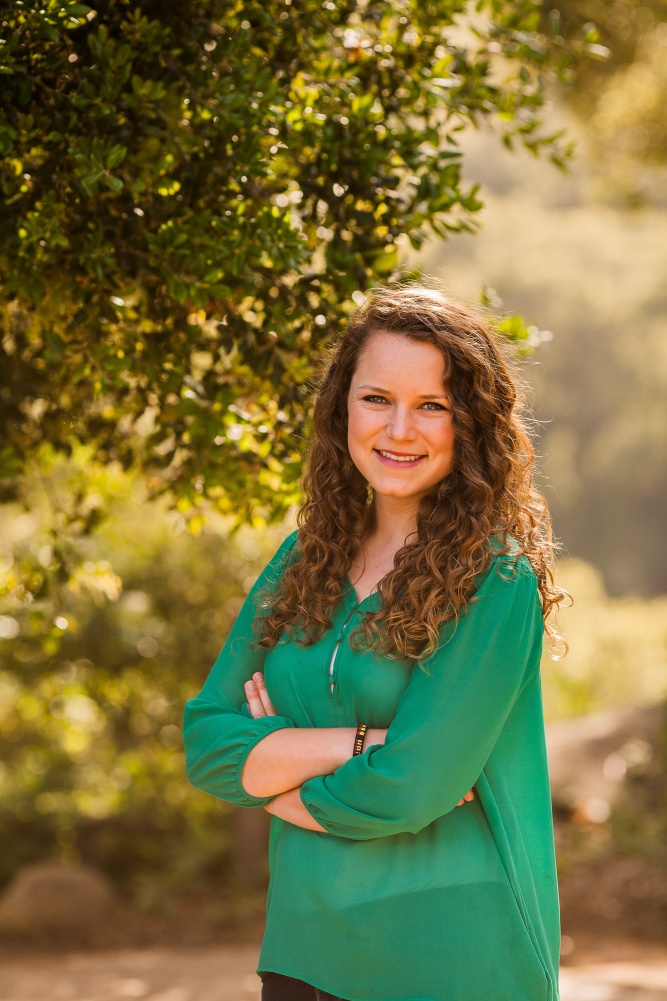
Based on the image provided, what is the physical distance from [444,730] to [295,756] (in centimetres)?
34

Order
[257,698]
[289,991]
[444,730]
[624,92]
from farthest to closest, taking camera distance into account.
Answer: [624,92]
[257,698]
[289,991]
[444,730]

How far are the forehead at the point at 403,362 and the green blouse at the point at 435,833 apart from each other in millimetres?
434

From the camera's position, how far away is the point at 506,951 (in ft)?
6.97

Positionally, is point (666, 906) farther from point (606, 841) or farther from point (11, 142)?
point (11, 142)

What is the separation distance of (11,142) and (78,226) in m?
0.30

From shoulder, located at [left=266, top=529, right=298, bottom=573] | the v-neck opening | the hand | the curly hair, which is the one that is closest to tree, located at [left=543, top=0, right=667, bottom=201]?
the curly hair

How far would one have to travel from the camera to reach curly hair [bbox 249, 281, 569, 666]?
226 cm

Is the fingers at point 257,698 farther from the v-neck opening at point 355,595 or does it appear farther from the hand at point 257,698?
the v-neck opening at point 355,595

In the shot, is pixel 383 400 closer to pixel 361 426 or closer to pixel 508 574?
pixel 361 426

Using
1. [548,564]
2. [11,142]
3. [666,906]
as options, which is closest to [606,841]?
[666,906]

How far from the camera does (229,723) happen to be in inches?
95.5

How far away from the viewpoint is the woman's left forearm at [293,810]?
88.0 inches

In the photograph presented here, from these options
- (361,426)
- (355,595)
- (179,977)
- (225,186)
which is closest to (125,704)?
(179,977)

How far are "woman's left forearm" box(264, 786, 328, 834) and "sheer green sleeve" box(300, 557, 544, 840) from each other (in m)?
0.04
